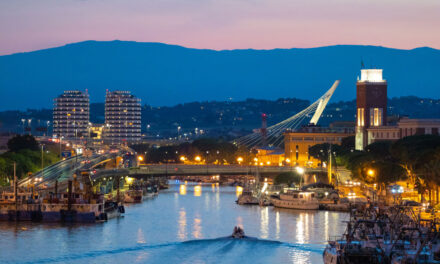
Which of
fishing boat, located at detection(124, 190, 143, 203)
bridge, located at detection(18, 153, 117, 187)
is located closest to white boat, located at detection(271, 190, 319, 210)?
fishing boat, located at detection(124, 190, 143, 203)

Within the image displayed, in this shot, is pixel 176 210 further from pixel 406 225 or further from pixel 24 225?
pixel 406 225

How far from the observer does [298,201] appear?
281ft

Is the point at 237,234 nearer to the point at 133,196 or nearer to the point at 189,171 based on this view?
the point at 133,196

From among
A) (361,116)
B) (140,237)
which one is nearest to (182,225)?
(140,237)

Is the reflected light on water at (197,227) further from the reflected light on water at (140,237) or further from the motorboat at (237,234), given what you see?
the reflected light on water at (140,237)

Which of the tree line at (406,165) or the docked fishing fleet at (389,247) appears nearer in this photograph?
the docked fishing fleet at (389,247)

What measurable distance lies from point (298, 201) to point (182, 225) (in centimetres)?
1803

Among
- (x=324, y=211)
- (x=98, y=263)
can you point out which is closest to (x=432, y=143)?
(x=324, y=211)

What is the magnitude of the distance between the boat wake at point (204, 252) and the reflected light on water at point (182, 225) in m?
3.31

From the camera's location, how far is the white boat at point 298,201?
84375 millimetres

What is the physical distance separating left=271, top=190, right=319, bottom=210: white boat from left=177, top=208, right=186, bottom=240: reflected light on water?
889cm

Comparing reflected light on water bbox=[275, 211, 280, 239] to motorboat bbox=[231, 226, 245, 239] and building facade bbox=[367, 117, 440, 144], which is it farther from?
building facade bbox=[367, 117, 440, 144]

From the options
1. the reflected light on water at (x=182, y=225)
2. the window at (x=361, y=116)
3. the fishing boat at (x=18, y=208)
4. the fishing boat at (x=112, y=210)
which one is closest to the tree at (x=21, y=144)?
the window at (x=361, y=116)

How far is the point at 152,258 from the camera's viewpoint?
177ft
